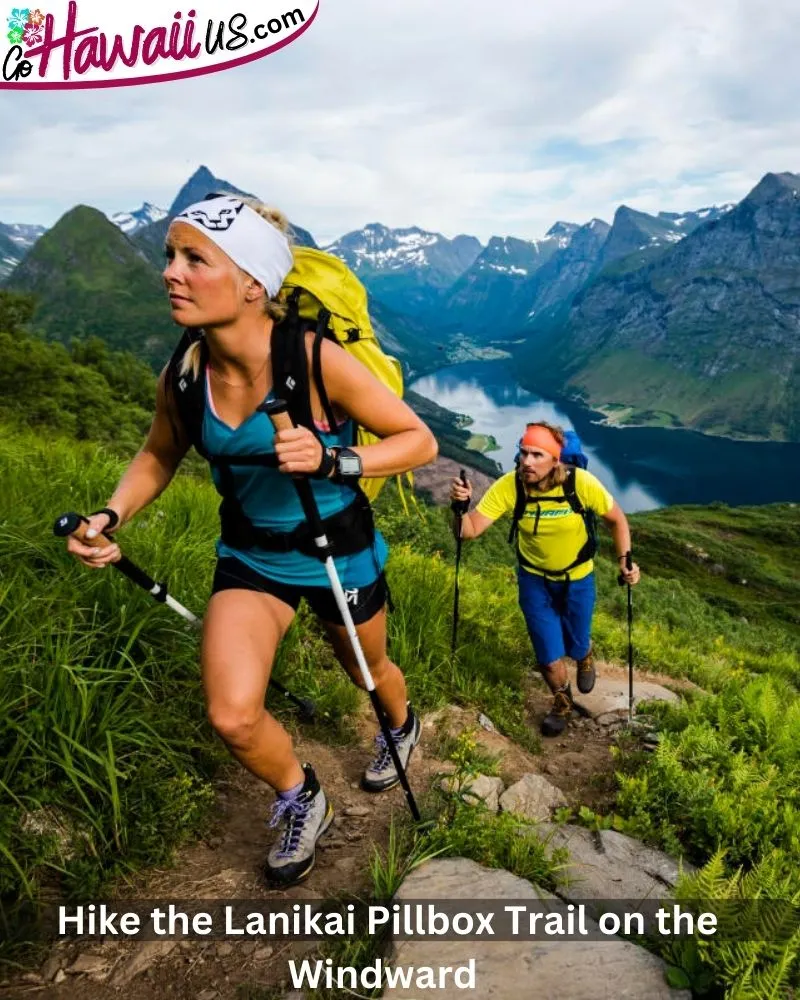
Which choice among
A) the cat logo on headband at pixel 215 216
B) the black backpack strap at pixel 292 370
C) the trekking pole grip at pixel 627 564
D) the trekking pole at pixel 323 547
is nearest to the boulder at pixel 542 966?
the trekking pole at pixel 323 547

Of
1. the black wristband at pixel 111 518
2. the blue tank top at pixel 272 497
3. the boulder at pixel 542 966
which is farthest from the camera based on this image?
the black wristband at pixel 111 518

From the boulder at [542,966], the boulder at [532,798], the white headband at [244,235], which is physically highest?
the white headband at [244,235]

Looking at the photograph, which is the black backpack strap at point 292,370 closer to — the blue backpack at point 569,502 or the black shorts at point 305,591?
the black shorts at point 305,591

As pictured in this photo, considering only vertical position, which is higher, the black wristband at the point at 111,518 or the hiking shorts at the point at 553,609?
the black wristband at the point at 111,518

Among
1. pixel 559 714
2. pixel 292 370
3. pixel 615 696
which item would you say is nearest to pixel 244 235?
pixel 292 370

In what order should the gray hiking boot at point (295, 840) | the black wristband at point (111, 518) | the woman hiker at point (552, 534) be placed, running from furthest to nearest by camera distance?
the woman hiker at point (552, 534)
the gray hiking boot at point (295, 840)
the black wristband at point (111, 518)

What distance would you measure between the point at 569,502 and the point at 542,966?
13.1 feet

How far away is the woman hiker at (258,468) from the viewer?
2.84m

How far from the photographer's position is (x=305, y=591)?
Answer: 336 cm

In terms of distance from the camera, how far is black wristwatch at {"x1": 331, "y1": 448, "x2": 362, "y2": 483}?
2.84 metres

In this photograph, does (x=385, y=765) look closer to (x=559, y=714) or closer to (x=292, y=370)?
(x=559, y=714)

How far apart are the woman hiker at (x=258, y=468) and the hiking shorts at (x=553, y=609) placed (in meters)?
3.08

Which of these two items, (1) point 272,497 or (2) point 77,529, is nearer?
(2) point 77,529

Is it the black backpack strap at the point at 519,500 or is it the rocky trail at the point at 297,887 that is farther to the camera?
the black backpack strap at the point at 519,500
